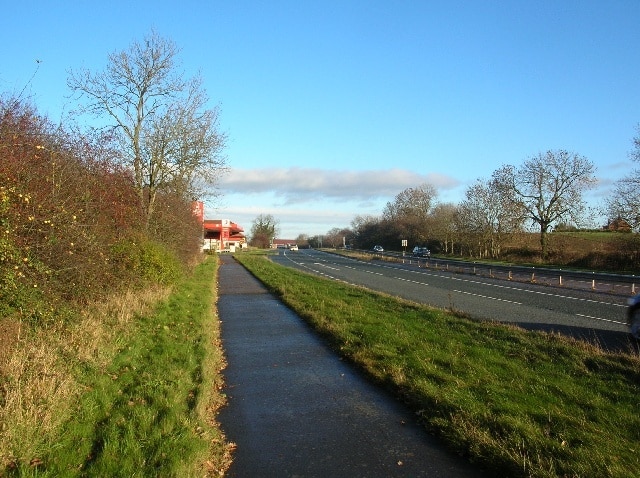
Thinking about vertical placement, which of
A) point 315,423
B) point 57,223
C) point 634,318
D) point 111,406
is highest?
point 57,223

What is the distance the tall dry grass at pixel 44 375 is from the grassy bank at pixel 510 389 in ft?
12.4

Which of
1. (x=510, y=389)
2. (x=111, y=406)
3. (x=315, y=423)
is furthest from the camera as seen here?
(x=510, y=389)

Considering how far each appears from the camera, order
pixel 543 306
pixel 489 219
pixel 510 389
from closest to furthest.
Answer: pixel 510 389 < pixel 543 306 < pixel 489 219

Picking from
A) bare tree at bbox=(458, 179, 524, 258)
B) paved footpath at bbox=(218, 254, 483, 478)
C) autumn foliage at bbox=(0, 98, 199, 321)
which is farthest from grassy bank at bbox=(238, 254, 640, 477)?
bare tree at bbox=(458, 179, 524, 258)

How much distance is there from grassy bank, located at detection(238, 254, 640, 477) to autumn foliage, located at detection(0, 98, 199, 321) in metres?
4.98

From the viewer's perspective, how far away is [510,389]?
6320 mm

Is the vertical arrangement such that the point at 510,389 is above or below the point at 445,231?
below

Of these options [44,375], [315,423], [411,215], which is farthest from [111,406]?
[411,215]

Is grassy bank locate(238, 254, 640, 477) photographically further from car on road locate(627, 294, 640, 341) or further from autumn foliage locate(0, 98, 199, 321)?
autumn foliage locate(0, 98, 199, 321)

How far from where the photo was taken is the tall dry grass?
4562 millimetres

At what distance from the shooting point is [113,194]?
14039mm

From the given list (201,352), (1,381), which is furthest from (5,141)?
(201,352)

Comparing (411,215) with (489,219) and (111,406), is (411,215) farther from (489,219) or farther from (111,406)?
(111,406)

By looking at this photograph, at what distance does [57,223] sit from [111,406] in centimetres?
364
